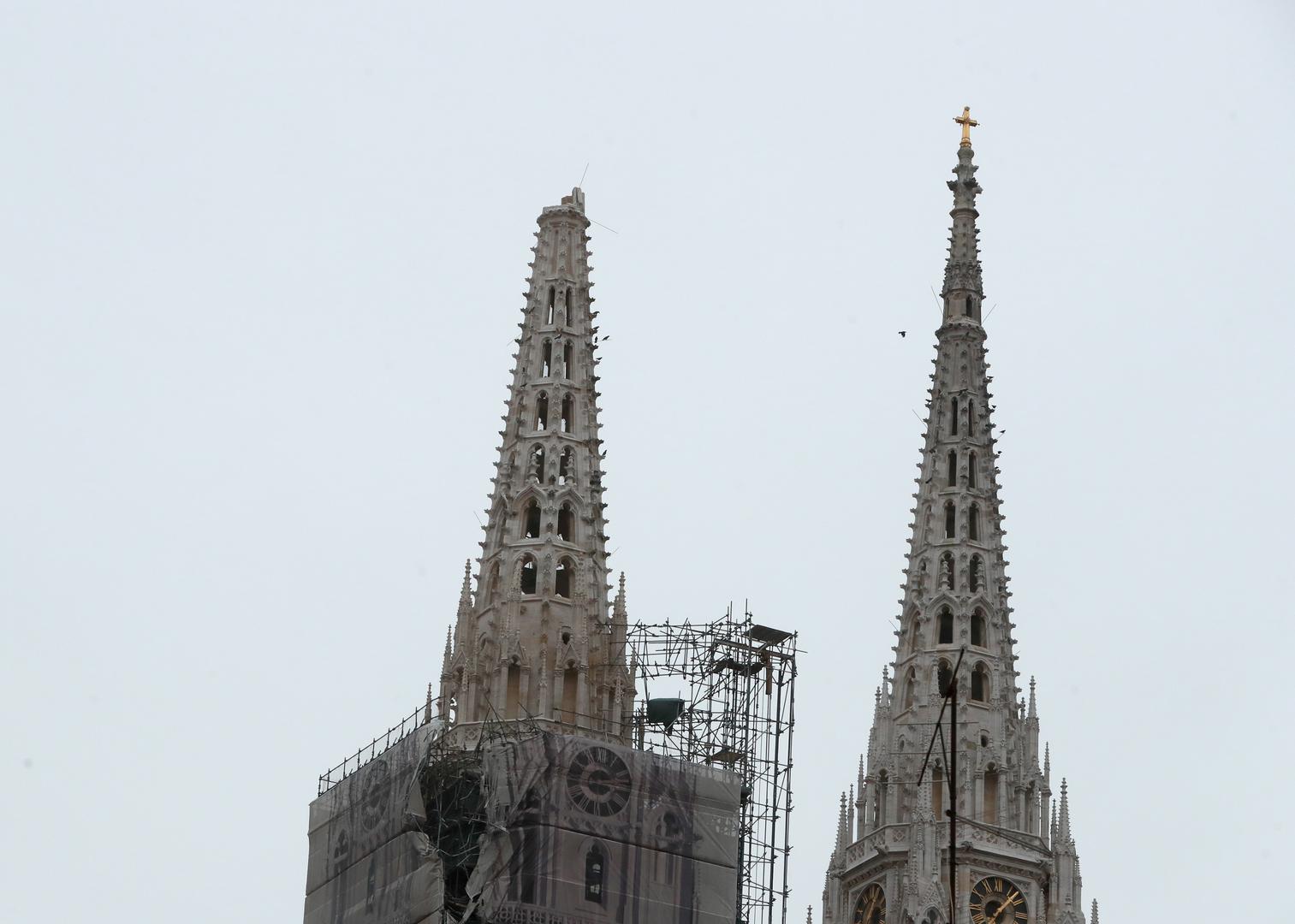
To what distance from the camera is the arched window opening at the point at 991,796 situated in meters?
124

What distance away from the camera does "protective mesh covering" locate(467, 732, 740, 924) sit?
324ft

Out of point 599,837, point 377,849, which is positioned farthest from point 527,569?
point 377,849

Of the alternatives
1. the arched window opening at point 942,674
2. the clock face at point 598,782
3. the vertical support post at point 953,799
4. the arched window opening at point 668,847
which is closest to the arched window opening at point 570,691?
the clock face at point 598,782

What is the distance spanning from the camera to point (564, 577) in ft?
354

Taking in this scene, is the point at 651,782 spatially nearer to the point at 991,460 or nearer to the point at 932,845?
the point at 932,845

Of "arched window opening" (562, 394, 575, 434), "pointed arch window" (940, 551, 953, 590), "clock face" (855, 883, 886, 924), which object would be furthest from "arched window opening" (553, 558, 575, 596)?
"pointed arch window" (940, 551, 953, 590)

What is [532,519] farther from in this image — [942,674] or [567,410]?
[942,674]

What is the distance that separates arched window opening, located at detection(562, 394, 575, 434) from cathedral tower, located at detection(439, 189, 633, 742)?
38 millimetres

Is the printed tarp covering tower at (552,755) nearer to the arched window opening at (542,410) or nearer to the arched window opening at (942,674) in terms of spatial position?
the arched window opening at (542,410)

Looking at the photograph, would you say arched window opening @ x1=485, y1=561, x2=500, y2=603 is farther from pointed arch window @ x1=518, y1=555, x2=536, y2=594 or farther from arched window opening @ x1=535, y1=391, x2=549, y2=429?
arched window opening @ x1=535, y1=391, x2=549, y2=429

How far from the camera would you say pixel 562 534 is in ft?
356

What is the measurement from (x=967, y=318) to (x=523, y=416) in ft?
103

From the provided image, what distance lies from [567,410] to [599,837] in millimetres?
16862

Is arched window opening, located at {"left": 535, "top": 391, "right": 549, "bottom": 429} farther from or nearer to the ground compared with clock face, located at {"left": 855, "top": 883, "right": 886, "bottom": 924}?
farther from the ground
